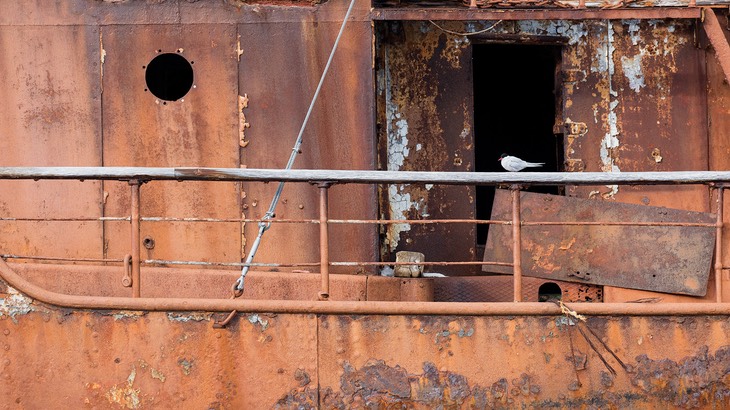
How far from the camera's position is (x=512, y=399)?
5.43 m

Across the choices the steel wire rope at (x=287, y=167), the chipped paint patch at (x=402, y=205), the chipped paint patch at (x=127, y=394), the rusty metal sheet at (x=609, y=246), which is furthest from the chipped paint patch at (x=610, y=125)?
the chipped paint patch at (x=127, y=394)

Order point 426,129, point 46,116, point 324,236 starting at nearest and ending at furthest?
point 324,236 → point 46,116 → point 426,129

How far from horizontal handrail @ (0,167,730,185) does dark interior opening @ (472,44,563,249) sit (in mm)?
4790

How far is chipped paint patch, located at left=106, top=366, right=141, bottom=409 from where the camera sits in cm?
536

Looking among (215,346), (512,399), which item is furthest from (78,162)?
(512,399)

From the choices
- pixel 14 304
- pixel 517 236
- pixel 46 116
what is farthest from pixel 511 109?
pixel 14 304

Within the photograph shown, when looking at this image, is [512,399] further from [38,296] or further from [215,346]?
[38,296]

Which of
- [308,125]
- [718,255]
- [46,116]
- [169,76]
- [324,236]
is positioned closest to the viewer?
[324,236]

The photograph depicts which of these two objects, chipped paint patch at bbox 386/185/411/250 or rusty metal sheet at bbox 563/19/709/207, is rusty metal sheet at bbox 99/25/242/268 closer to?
chipped paint patch at bbox 386/185/411/250

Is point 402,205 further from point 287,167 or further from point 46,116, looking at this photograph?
point 46,116

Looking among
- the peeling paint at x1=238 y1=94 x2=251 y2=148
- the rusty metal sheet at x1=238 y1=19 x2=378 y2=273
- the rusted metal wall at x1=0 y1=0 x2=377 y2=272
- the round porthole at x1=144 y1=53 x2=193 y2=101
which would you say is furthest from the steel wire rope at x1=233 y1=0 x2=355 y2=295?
the round porthole at x1=144 y1=53 x2=193 y2=101

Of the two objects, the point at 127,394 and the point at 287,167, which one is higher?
the point at 287,167

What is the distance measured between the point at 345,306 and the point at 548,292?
316cm

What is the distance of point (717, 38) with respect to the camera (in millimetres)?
7074
